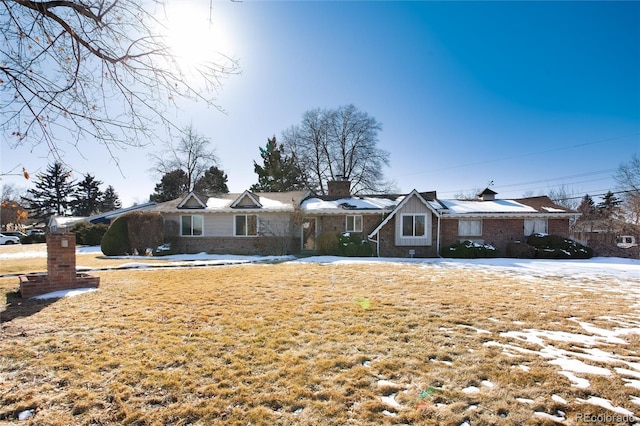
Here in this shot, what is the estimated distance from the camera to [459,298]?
6.99m

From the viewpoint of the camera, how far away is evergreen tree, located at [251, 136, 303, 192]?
122 ft

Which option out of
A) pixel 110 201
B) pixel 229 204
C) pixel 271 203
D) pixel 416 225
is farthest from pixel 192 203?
pixel 110 201

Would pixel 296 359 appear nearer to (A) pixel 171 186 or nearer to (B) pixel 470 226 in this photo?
(B) pixel 470 226

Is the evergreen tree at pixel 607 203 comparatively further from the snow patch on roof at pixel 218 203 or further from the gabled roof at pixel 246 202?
the snow patch on roof at pixel 218 203

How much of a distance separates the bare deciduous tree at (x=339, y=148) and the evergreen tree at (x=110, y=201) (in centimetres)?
3980

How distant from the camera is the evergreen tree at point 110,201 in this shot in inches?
2188

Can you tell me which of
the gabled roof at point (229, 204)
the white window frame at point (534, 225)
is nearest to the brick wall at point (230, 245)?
the gabled roof at point (229, 204)

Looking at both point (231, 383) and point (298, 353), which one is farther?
point (298, 353)

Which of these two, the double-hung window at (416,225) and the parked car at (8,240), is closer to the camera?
the double-hung window at (416,225)

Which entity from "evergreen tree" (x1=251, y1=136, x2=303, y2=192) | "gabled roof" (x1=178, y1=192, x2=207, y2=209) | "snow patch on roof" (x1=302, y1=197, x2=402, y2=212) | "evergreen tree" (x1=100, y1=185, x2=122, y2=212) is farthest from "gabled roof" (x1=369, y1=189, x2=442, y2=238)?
"evergreen tree" (x1=100, y1=185, x2=122, y2=212)

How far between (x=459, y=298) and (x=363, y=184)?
102 feet

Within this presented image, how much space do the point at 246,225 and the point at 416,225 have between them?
424 inches

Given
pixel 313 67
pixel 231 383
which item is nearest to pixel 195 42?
pixel 231 383

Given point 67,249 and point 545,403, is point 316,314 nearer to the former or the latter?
point 545,403
